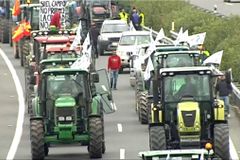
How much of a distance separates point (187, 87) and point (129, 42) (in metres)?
25.3

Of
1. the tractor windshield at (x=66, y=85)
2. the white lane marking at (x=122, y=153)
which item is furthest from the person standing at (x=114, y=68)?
the tractor windshield at (x=66, y=85)

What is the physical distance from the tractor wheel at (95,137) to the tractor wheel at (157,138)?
2.55m

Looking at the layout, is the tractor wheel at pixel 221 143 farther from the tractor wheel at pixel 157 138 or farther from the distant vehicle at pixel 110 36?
the distant vehicle at pixel 110 36

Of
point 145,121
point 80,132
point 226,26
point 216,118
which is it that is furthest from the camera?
point 226,26

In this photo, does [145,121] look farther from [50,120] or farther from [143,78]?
[50,120]

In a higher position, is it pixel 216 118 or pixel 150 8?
pixel 216 118

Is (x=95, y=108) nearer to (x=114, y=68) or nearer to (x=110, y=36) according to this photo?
(x=114, y=68)

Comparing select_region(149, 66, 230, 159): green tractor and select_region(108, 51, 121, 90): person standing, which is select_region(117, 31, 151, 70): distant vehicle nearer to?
select_region(108, 51, 121, 90): person standing

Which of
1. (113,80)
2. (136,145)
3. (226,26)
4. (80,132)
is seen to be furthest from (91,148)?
(226,26)

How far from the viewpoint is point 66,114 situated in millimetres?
30578

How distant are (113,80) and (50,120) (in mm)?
16809

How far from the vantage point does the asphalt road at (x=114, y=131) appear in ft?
107

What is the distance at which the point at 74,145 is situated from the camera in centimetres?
3259

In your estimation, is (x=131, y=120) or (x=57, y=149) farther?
(x=131, y=120)
